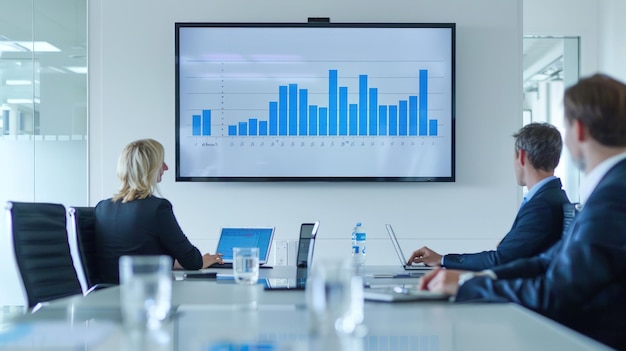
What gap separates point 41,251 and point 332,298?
2.44 m

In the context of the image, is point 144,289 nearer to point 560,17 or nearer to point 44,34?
point 44,34

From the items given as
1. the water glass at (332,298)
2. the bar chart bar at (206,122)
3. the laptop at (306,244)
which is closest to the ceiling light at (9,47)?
the bar chart bar at (206,122)

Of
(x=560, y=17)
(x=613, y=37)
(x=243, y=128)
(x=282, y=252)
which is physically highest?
(x=560, y=17)

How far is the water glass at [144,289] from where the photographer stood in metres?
1.61

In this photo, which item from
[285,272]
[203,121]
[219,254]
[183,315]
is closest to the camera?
[183,315]

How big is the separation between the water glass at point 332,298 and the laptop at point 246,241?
105 inches

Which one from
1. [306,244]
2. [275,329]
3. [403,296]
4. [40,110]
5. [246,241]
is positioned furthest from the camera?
[40,110]

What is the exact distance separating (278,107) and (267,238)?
1781mm

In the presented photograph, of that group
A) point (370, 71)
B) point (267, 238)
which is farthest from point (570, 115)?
point (370, 71)

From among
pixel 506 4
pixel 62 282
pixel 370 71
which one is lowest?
pixel 62 282

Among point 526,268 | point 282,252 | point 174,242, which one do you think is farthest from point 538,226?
point 282,252

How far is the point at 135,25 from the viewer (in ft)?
19.5

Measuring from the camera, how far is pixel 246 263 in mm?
2830

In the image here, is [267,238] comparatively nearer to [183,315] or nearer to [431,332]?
[183,315]
